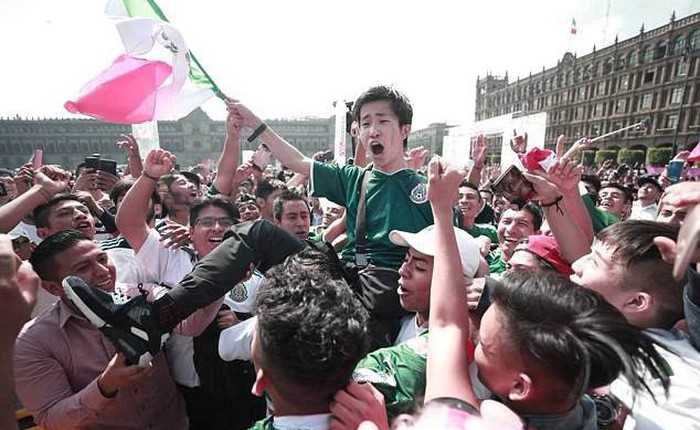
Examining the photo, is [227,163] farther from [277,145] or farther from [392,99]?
[392,99]

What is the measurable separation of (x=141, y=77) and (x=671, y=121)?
56.6 meters

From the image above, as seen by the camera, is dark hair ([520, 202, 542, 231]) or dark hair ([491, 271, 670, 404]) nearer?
dark hair ([491, 271, 670, 404])

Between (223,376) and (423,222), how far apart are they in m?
1.39

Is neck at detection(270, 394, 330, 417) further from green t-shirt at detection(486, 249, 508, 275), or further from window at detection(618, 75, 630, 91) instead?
window at detection(618, 75, 630, 91)

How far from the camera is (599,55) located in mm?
52969

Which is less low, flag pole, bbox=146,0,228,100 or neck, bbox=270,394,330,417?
flag pole, bbox=146,0,228,100

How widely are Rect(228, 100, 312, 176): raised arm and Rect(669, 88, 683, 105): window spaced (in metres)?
56.2

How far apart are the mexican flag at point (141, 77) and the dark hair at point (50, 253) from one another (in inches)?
66.7

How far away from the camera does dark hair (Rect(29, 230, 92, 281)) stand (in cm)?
182

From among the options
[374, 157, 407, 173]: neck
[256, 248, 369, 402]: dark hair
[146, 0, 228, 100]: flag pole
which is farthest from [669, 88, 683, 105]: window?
[256, 248, 369, 402]: dark hair

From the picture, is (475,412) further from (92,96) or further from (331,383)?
(92,96)

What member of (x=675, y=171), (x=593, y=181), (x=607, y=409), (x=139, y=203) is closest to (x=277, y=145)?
(x=139, y=203)

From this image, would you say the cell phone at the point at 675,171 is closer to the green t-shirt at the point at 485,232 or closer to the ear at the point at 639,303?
the green t-shirt at the point at 485,232

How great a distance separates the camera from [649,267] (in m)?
1.38
